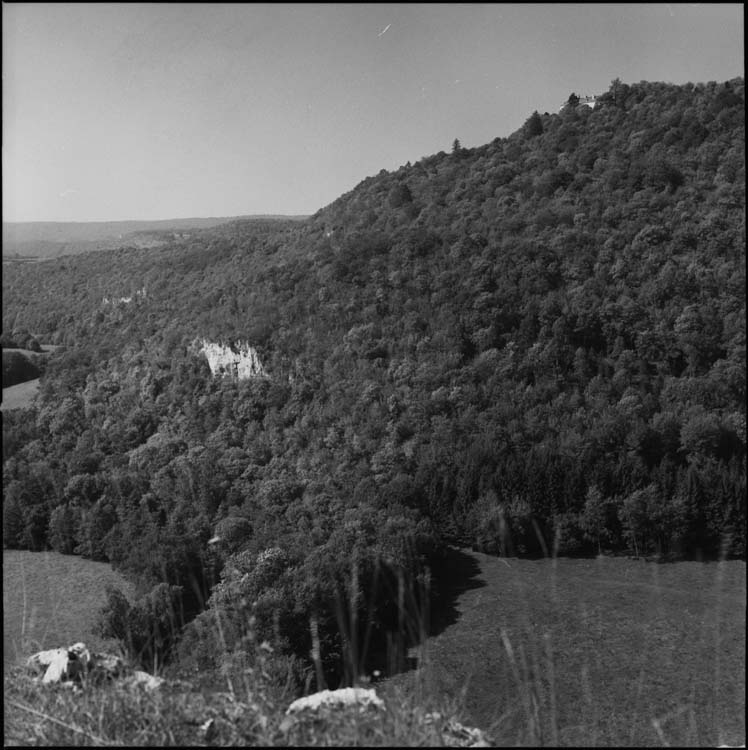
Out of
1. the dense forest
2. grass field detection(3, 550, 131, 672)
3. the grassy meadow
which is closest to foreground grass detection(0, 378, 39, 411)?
the dense forest

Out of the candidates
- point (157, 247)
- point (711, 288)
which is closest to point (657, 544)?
point (711, 288)

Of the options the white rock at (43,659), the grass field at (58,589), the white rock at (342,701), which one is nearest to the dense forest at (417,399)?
the grass field at (58,589)

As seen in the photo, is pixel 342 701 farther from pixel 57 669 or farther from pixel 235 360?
pixel 235 360

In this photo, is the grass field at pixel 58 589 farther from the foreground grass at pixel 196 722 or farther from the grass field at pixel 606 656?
the foreground grass at pixel 196 722

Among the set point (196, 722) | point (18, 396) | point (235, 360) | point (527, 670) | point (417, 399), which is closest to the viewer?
point (196, 722)

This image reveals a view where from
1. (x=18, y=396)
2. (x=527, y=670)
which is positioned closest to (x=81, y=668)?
(x=527, y=670)
